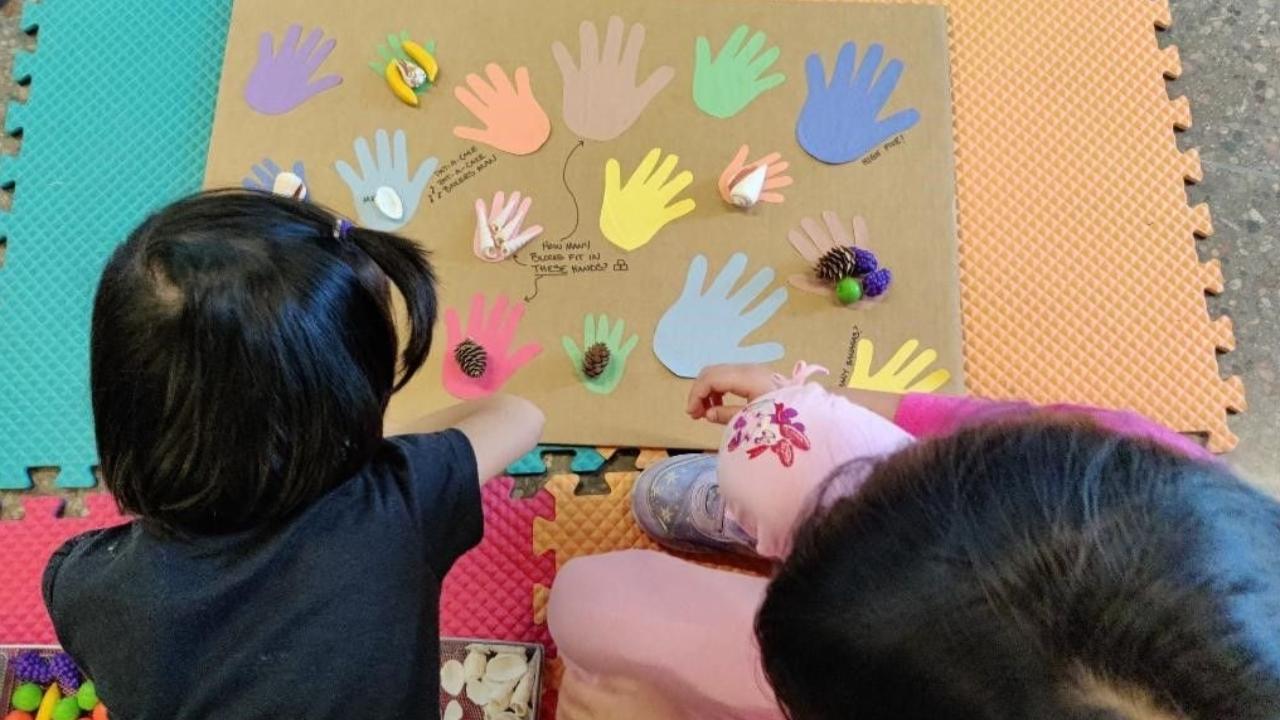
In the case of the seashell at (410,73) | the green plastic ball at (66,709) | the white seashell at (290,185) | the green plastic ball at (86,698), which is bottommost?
the green plastic ball at (66,709)

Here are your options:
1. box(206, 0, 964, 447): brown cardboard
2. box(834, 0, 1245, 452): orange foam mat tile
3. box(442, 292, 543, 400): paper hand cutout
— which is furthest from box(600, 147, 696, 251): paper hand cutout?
box(834, 0, 1245, 452): orange foam mat tile

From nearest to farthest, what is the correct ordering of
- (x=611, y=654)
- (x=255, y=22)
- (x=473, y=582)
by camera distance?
(x=611, y=654) → (x=473, y=582) → (x=255, y=22)

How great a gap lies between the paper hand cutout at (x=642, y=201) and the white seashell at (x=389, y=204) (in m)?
0.20

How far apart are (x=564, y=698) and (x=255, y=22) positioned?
2.43 ft

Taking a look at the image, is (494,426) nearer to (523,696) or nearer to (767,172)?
(523,696)

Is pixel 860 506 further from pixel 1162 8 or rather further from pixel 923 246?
pixel 1162 8

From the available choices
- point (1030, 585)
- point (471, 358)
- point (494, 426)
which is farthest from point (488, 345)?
point (1030, 585)

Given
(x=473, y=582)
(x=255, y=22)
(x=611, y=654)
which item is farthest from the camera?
(x=255, y=22)

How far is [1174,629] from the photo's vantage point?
344 millimetres

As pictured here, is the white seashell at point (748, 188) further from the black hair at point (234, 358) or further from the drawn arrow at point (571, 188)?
the black hair at point (234, 358)

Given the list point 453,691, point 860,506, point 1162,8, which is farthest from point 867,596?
point 1162,8

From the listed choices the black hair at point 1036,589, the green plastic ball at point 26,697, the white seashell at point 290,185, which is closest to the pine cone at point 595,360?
the white seashell at point 290,185

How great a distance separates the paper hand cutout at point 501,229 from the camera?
0.87 metres

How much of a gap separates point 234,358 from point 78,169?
0.62m
